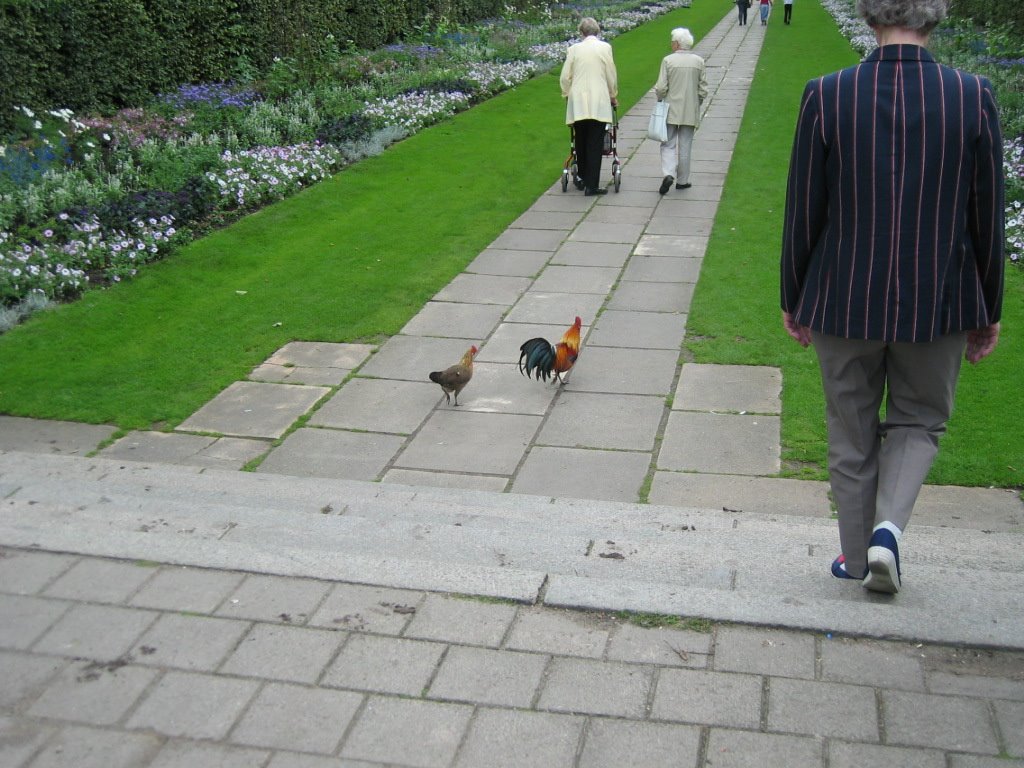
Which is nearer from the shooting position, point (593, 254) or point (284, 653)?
point (284, 653)

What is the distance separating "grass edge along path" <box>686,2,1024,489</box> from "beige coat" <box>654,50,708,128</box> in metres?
0.98

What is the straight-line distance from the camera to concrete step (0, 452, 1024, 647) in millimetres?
2971

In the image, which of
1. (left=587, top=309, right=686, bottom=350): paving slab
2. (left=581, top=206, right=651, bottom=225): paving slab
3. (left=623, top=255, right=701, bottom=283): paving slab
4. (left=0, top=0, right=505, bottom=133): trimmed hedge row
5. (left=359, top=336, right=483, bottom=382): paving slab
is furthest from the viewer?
(left=0, top=0, right=505, bottom=133): trimmed hedge row

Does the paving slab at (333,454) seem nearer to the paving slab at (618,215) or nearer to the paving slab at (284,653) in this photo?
the paving slab at (284,653)

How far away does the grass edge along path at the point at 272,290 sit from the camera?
6.43 m

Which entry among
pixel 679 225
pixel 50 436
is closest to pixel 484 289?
pixel 679 225

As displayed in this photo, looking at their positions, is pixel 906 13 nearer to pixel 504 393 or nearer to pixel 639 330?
pixel 504 393

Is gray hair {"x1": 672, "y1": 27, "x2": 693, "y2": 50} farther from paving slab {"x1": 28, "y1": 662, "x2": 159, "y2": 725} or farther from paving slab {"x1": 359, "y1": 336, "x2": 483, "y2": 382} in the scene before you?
paving slab {"x1": 28, "y1": 662, "x2": 159, "y2": 725}

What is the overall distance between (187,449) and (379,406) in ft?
3.55

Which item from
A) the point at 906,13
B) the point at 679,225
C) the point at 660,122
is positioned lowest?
the point at 679,225

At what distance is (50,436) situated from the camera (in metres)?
5.73

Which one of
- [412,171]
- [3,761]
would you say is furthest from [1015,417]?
[412,171]

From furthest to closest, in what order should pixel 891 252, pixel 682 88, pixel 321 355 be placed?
1. pixel 682 88
2. pixel 321 355
3. pixel 891 252

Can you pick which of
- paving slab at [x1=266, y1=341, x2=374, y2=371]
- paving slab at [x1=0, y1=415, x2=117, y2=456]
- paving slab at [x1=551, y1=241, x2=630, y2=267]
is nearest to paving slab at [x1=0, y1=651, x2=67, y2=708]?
paving slab at [x1=0, y1=415, x2=117, y2=456]
